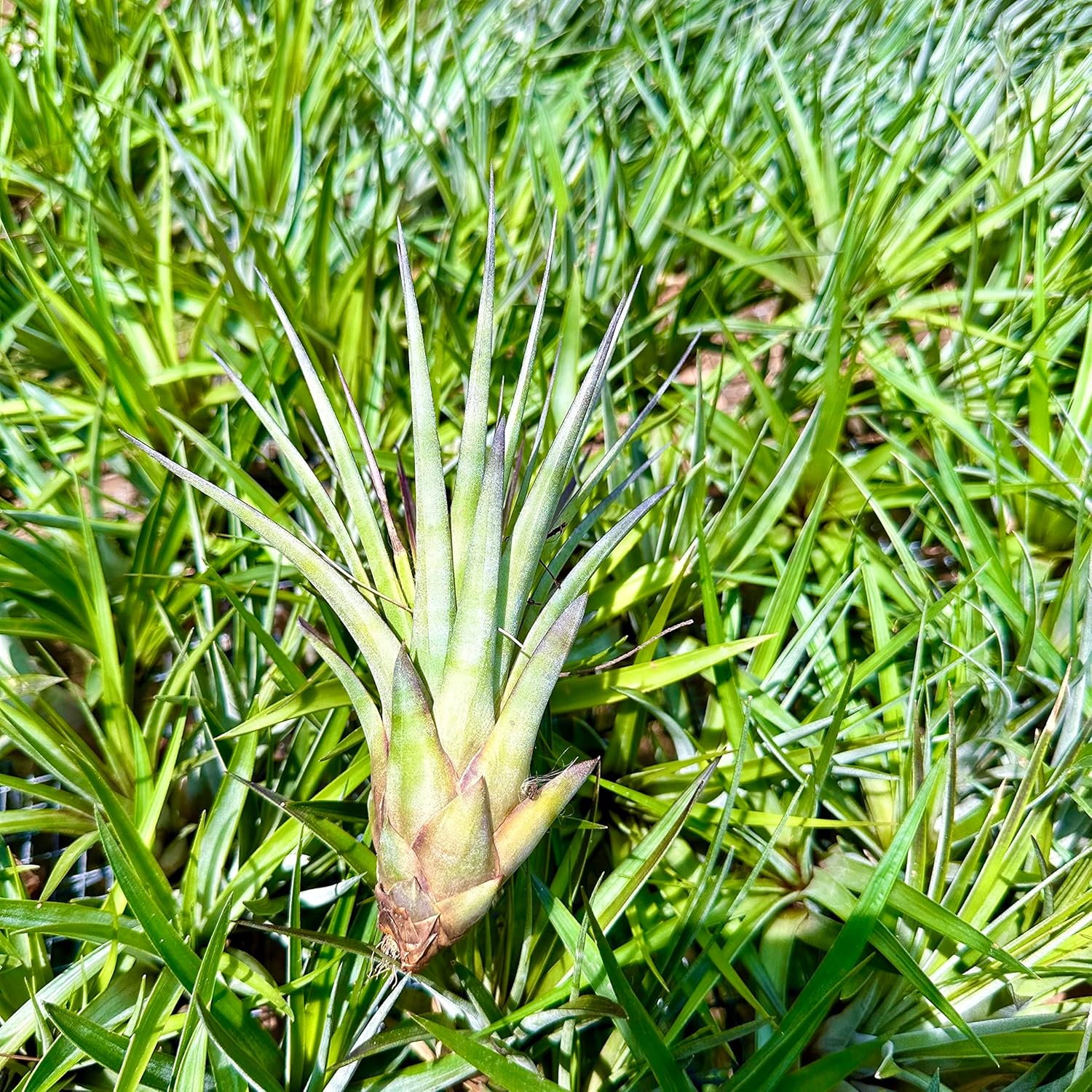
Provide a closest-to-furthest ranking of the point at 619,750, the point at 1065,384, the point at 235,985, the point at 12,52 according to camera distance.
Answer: the point at 235,985 < the point at 619,750 < the point at 1065,384 < the point at 12,52

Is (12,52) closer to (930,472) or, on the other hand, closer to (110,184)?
(110,184)

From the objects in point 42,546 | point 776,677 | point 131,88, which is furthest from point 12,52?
point 776,677

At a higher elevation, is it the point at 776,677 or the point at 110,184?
the point at 110,184

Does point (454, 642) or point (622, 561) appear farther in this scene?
point (622, 561)
